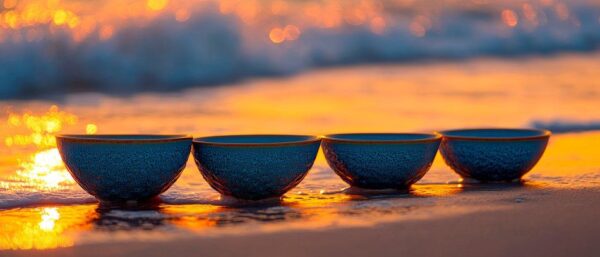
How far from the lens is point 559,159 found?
3.76 metres

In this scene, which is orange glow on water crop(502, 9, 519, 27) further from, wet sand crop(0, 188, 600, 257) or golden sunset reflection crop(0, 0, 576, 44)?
wet sand crop(0, 188, 600, 257)

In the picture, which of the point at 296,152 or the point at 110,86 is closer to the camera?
the point at 296,152

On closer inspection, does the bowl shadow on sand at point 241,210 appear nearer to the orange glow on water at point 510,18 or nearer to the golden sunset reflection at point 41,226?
the golden sunset reflection at point 41,226

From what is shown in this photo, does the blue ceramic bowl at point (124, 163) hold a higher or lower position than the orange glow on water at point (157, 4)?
lower

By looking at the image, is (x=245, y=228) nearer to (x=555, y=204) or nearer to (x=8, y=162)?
(x=555, y=204)

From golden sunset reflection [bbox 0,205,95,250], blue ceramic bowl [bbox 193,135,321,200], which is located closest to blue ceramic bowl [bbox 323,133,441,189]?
blue ceramic bowl [bbox 193,135,321,200]

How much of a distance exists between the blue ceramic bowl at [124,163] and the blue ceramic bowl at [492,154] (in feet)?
2.88

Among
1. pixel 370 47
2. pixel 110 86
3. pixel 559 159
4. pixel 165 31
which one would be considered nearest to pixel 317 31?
pixel 370 47

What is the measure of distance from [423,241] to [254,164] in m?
0.55

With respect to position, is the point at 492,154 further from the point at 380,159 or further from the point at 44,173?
the point at 44,173

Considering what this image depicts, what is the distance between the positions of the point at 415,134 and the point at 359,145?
296 mm

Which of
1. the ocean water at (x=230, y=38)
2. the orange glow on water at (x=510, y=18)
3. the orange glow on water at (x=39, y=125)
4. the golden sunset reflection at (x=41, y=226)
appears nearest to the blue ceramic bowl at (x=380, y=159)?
the golden sunset reflection at (x=41, y=226)

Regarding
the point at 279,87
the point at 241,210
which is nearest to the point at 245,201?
the point at 241,210

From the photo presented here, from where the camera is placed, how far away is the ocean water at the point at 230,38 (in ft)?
26.2
